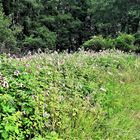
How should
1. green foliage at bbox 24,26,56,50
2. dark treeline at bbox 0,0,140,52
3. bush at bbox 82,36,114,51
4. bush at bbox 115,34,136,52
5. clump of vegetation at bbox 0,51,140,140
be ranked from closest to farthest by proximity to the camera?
clump of vegetation at bbox 0,51,140,140 → bush at bbox 115,34,136,52 → bush at bbox 82,36,114,51 → dark treeline at bbox 0,0,140,52 → green foliage at bbox 24,26,56,50

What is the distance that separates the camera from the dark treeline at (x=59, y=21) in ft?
97.3

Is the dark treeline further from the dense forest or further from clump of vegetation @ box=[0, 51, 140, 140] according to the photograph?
clump of vegetation @ box=[0, 51, 140, 140]

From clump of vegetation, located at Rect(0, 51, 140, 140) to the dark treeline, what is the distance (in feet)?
63.5

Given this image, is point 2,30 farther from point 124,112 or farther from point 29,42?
point 124,112

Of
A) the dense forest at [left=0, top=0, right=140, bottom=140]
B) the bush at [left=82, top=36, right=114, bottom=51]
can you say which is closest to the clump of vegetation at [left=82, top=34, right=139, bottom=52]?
the bush at [left=82, top=36, right=114, bottom=51]

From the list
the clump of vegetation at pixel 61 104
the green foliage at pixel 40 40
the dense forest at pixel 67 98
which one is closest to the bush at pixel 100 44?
the dense forest at pixel 67 98

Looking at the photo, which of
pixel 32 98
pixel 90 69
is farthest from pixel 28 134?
pixel 90 69

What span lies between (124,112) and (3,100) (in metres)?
2.90

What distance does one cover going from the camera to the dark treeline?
97.3 feet

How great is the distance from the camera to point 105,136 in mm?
4957

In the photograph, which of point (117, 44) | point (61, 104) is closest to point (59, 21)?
point (117, 44)

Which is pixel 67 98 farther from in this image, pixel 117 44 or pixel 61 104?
pixel 117 44

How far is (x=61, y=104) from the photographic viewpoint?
4.84m

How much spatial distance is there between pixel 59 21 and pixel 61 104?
1417 inches
